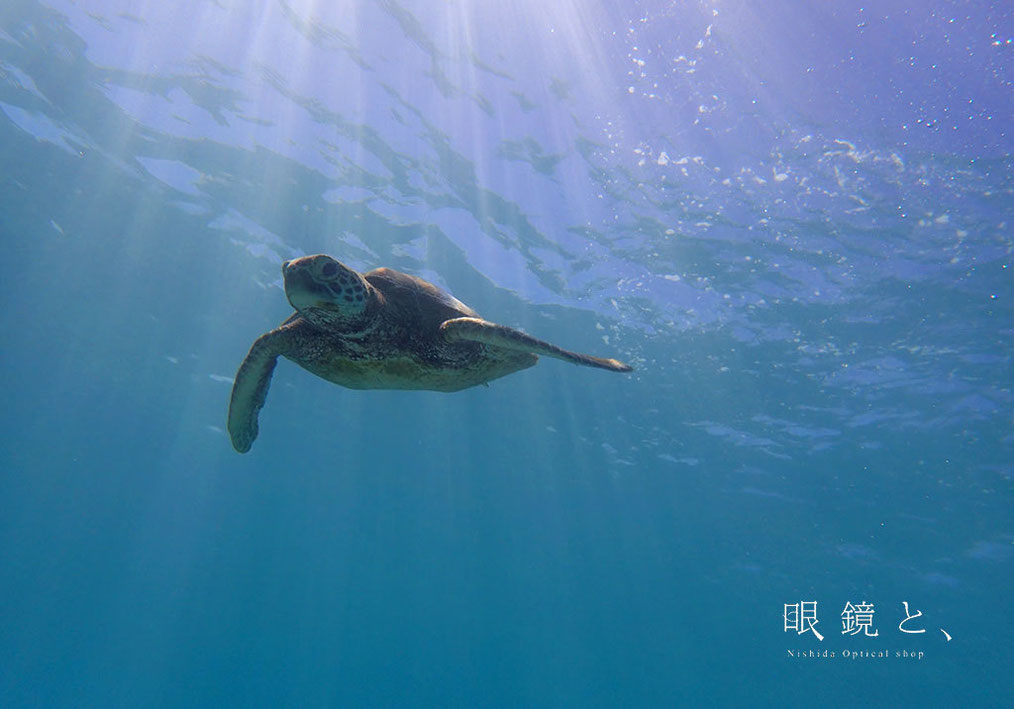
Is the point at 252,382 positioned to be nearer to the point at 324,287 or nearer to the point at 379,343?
the point at 379,343

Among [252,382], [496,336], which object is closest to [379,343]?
[496,336]

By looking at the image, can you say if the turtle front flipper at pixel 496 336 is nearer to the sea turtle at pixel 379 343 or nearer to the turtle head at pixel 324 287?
the sea turtle at pixel 379 343

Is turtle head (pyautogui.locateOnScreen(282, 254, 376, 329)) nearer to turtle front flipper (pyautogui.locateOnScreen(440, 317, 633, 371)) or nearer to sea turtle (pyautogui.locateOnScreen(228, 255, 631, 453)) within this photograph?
sea turtle (pyautogui.locateOnScreen(228, 255, 631, 453))

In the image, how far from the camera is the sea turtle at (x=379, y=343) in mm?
4012

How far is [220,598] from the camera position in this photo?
88688 mm

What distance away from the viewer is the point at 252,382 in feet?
16.3

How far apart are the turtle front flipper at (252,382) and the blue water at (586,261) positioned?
882 cm

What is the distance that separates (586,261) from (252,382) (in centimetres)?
1231

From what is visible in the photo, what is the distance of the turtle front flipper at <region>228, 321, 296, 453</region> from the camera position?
482cm

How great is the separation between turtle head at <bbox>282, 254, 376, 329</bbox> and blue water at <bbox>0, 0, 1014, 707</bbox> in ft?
29.6

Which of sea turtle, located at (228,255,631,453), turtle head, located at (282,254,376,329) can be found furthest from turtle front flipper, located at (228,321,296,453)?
turtle head, located at (282,254,376,329)

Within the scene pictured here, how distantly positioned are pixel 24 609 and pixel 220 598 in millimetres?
24832

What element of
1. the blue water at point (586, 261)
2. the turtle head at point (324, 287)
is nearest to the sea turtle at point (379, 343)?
the turtle head at point (324, 287)

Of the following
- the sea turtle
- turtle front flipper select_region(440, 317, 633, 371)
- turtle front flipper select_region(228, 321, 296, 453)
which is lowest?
turtle front flipper select_region(228, 321, 296, 453)
